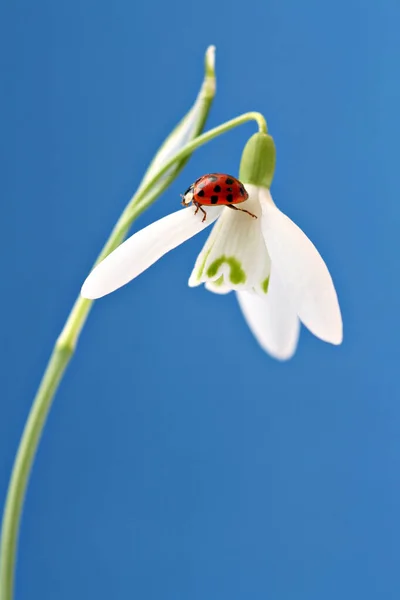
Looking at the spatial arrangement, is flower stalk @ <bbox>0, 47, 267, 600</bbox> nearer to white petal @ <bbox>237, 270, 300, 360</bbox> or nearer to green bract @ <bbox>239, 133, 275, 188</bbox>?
green bract @ <bbox>239, 133, 275, 188</bbox>

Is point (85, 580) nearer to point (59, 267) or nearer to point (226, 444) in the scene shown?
point (226, 444)

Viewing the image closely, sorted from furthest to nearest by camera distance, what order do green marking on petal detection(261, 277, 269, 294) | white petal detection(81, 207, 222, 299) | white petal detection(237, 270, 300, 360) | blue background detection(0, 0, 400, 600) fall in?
blue background detection(0, 0, 400, 600) < white petal detection(237, 270, 300, 360) < green marking on petal detection(261, 277, 269, 294) < white petal detection(81, 207, 222, 299)

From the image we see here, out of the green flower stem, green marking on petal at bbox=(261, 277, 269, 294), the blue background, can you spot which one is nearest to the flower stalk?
the green flower stem

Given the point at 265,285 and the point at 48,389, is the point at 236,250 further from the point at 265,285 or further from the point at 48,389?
the point at 48,389

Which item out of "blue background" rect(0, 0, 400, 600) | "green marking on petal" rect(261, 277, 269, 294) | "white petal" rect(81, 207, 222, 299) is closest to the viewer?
"white petal" rect(81, 207, 222, 299)

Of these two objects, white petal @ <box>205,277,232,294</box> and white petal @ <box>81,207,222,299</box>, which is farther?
white petal @ <box>205,277,232,294</box>

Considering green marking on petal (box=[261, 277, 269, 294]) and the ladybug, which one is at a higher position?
the ladybug

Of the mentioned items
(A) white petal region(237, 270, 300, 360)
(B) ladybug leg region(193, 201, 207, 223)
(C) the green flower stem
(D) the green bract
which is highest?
(D) the green bract
